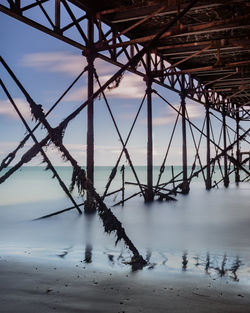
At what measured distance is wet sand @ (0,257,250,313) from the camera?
4066 mm

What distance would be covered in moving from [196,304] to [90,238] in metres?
4.56

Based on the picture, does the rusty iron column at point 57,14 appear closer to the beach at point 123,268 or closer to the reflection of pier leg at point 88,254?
the beach at point 123,268

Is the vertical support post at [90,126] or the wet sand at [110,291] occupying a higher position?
the vertical support post at [90,126]

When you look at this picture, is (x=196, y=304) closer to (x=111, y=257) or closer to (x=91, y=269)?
(x=91, y=269)

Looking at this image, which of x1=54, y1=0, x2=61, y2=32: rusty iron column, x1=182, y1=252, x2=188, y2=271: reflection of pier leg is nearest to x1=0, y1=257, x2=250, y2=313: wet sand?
x1=182, y1=252, x2=188, y2=271: reflection of pier leg

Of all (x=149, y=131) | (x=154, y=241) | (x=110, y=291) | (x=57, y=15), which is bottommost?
(x=110, y=291)

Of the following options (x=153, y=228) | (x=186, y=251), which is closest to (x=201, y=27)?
(x=153, y=228)

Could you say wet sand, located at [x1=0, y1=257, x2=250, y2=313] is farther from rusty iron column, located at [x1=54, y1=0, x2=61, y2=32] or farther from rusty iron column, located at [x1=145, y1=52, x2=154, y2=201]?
rusty iron column, located at [x1=145, y1=52, x2=154, y2=201]

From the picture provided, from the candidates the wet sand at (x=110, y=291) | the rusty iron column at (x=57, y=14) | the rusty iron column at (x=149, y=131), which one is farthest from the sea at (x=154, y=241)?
the rusty iron column at (x=57, y=14)

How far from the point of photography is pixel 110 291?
4.60 meters

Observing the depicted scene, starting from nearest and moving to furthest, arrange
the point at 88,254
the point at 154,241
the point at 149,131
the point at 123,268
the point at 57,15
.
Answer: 1. the point at 123,268
2. the point at 88,254
3. the point at 154,241
4. the point at 57,15
5. the point at 149,131

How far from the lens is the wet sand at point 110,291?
4.07m

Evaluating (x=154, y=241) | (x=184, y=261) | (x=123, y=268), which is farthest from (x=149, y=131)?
(x=123, y=268)

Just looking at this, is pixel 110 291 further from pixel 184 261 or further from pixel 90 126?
pixel 90 126
